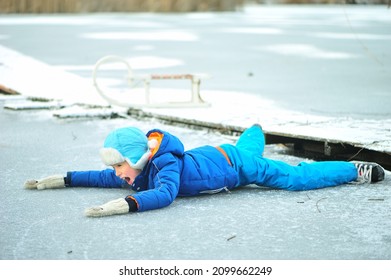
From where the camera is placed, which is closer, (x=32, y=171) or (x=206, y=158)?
(x=206, y=158)

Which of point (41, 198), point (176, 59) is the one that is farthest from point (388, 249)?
point (176, 59)

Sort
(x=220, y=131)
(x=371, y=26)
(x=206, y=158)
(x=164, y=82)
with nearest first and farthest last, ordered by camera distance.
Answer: (x=206, y=158)
(x=220, y=131)
(x=164, y=82)
(x=371, y=26)

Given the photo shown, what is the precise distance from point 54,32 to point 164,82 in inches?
289

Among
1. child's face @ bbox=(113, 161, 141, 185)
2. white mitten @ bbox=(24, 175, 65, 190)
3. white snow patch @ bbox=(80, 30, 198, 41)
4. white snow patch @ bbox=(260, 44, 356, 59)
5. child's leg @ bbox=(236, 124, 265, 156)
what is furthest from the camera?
white snow patch @ bbox=(80, 30, 198, 41)

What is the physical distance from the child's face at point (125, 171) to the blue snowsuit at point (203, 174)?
0.03 metres

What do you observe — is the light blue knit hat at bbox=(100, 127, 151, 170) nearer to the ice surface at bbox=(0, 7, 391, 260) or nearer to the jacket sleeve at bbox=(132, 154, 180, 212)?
the jacket sleeve at bbox=(132, 154, 180, 212)

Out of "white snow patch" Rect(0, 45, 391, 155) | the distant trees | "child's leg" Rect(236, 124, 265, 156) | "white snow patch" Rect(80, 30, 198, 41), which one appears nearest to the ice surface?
"white snow patch" Rect(0, 45, 391, 155)

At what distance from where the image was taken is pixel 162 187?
3.51 metres

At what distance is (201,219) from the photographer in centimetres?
340

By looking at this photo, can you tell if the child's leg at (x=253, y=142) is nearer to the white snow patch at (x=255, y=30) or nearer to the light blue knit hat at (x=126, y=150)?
the light blue knit hat at (x=126, y=150)

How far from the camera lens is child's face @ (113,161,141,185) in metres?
3.64

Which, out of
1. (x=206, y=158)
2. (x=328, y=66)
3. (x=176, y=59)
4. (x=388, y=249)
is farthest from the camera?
(x=176, y=59)

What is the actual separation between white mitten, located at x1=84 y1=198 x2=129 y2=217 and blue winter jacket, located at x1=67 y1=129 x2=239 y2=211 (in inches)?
2.6

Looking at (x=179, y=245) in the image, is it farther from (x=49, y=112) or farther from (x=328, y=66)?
(x=328, y=66)
